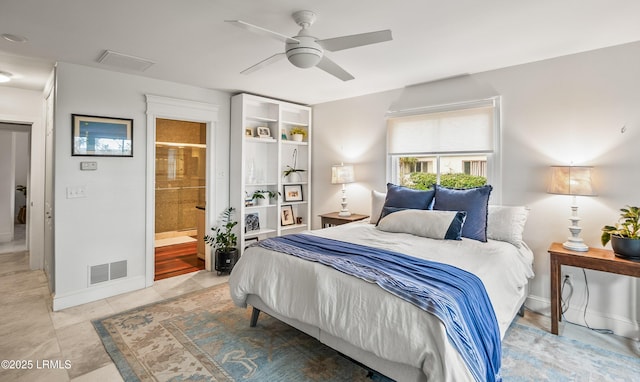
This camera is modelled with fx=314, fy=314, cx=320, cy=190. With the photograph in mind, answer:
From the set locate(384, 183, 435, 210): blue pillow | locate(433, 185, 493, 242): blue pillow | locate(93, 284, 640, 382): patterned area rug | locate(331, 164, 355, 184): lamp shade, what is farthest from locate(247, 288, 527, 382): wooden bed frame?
locate(331, 164, 355, 184): lamp shade

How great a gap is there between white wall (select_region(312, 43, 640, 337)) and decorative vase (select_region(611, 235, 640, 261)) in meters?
0.42

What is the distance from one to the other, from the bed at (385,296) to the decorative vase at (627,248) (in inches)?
24.4

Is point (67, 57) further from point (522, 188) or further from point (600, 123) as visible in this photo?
point (600, 123)

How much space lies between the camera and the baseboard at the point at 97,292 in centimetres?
320

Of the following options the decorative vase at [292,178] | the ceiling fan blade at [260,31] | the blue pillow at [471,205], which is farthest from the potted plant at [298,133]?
the ceiling fan blade at [260,31]

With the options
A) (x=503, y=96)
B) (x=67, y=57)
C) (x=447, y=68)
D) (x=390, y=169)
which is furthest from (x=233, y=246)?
(x=503, y=96)

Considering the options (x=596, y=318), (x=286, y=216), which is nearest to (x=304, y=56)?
(x=286, y=216)

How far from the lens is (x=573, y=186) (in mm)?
2715

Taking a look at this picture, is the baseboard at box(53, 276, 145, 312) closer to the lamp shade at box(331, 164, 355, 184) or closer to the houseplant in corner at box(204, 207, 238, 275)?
the houseplant in corner at box(204, 207, 238, 275)

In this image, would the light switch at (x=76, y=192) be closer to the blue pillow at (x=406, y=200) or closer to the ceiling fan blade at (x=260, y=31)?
the ceiling fan blade at (x=260, y=31)

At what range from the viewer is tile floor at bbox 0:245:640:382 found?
2182mm

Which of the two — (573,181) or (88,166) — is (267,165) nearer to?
(88,166)

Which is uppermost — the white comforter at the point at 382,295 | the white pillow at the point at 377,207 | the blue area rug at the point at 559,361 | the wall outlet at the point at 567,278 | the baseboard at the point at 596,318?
the white pillow at the point at 377,207

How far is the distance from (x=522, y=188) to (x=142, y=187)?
429cm
